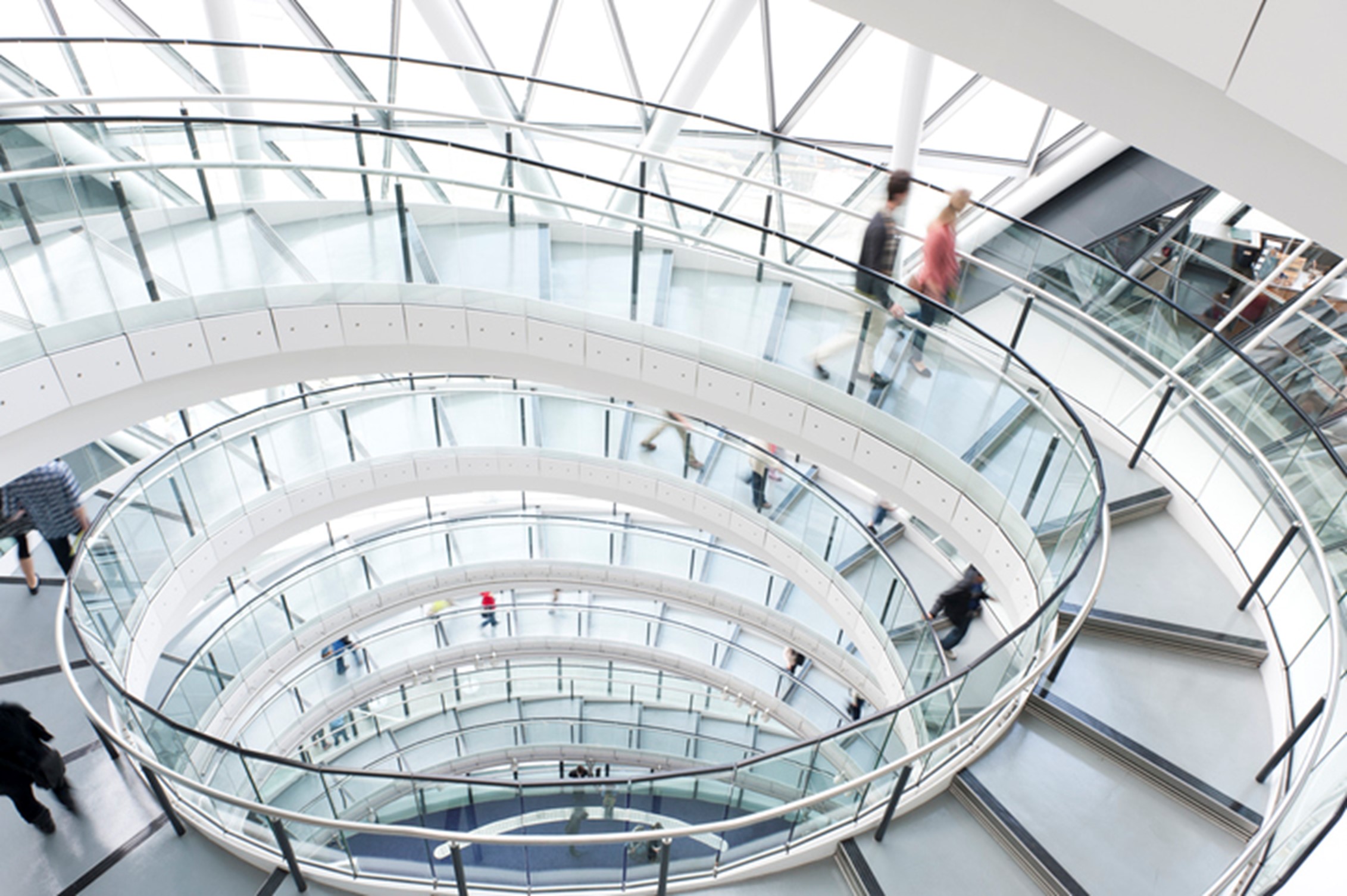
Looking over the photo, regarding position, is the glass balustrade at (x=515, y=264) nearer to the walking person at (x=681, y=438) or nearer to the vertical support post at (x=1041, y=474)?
the vertical support post at (x=1041, y=474)

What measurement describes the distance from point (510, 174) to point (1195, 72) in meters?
7.37

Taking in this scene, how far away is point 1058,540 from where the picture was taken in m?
7.00

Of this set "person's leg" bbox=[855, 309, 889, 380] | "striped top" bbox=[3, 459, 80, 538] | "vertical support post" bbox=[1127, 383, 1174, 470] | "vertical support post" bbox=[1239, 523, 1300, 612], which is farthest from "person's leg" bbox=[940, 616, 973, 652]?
"striped top" bbox=[3, 459, 80, 538]

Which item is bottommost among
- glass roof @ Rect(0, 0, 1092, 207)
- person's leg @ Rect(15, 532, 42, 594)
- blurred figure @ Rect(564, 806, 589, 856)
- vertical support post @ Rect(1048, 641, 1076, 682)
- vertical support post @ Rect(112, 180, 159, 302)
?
blurred figure @ Rect(564, 806, 589, 856)

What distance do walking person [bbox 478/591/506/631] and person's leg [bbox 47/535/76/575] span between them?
7.64 metres

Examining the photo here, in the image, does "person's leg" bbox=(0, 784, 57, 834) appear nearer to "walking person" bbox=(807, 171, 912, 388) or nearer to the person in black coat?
the person in black coat

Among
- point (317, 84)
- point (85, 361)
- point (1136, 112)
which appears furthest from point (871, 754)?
point (317, 84)

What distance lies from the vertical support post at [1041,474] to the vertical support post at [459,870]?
537 cm

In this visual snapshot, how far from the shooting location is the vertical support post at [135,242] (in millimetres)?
6918

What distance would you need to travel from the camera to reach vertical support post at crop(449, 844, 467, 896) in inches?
210

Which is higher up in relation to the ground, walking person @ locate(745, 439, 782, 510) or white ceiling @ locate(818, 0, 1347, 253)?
walking person @ locate(745, 439, 782, 510)

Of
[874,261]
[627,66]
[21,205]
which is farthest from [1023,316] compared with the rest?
[21,205]

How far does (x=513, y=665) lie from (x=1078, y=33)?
17.2 meters

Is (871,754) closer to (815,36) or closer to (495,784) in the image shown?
(495,784)
